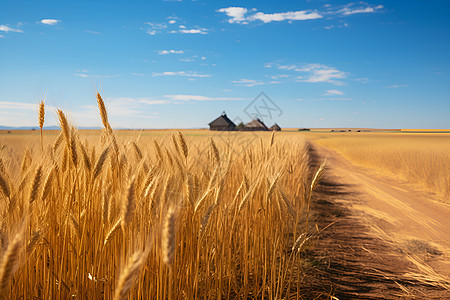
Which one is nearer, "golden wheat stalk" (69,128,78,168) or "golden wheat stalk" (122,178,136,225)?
"golden wheat stalk" (122,178,136,225)

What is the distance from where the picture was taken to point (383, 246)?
3.55 m

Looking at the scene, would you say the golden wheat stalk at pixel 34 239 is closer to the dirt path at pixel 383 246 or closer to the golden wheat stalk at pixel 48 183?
the golden wheat stalk at pixel 48 183

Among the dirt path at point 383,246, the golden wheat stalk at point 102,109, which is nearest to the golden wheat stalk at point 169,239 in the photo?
the golden wheat stalk at point 102,109

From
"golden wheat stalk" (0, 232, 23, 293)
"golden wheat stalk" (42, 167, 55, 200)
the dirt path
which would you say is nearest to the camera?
"golden wheat stalk" (0, 232, 23, 293)

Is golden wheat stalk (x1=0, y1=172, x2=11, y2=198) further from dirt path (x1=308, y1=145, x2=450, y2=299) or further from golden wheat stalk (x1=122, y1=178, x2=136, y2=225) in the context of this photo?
dirt path (x1=308, y1=145, x2=450, y2=299)

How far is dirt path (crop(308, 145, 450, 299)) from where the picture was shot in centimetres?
254

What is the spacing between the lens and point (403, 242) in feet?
12.1

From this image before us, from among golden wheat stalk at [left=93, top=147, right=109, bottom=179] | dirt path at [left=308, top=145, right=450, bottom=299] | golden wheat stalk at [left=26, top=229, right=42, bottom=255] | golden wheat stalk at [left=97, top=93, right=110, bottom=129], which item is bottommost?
dirt path at [left=308, top=145, right=450, bottom=299]

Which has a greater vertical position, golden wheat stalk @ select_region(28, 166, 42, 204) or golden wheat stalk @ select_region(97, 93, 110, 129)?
golden wheat stalk @ select_region(97, 93, 110, 129)

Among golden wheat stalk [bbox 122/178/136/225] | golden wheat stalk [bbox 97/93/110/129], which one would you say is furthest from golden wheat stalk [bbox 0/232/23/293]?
golden wheat stalk [bbox 97/93/110/129]

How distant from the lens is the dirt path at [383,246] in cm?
254

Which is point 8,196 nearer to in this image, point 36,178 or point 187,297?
point 36,178

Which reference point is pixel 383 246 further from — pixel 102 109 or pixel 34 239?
pixel 34 239

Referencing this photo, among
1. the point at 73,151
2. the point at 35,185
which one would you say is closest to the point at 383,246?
the point at 73,151
